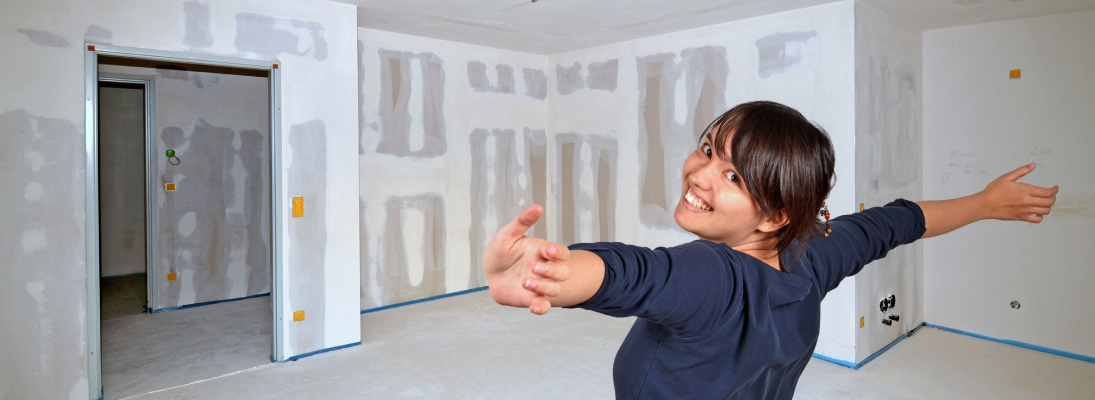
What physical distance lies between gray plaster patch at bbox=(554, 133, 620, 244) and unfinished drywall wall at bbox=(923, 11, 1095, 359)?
2.53 metres

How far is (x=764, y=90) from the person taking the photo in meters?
4.29

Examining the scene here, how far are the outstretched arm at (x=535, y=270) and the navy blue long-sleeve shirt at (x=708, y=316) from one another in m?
0.03

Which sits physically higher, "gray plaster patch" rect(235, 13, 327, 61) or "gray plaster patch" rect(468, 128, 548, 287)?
"gray plaster patch" rect(235, 13, 327, 61)

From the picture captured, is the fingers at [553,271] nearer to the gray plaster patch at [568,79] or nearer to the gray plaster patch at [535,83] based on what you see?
the gray plaster patch at [568,79]

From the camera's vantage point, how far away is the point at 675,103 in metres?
4.96

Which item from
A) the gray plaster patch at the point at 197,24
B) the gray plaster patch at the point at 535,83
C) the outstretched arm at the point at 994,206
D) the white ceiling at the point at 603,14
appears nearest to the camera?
the outstretched arm at the point at 994,206

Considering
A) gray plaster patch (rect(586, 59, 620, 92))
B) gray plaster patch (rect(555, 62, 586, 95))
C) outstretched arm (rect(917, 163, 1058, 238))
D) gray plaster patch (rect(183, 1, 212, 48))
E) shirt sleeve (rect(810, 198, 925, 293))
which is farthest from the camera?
gray plaster patch (rect(555, 62, 586, 95))

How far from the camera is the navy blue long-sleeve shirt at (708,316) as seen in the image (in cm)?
71

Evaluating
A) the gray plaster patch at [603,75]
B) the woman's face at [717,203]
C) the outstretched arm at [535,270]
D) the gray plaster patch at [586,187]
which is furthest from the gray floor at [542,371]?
the outstretched arm at [535,270]

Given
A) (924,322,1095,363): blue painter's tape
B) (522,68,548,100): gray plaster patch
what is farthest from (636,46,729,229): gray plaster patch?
(924,322,1095,363): blue painter's tape

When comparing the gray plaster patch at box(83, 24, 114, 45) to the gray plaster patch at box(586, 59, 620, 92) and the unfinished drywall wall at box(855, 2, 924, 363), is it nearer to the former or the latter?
the gray plaster patch at box(586, 59, 620, 92)

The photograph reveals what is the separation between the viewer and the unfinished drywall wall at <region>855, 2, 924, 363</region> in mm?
3850

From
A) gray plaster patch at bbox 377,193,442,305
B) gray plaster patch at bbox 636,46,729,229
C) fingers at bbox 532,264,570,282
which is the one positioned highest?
gray plaster patch at bbox 636,46,729,229

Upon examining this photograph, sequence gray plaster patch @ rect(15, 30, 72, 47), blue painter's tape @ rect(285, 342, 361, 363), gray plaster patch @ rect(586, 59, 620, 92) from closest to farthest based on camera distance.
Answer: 1. gray plaster patch @ rect(15, 30, 72, 47)
2. blue painter's tape @ rect(285, 342, 361, 363)
3. gray plaster patch @ rect(586, 59, 620, 92)
